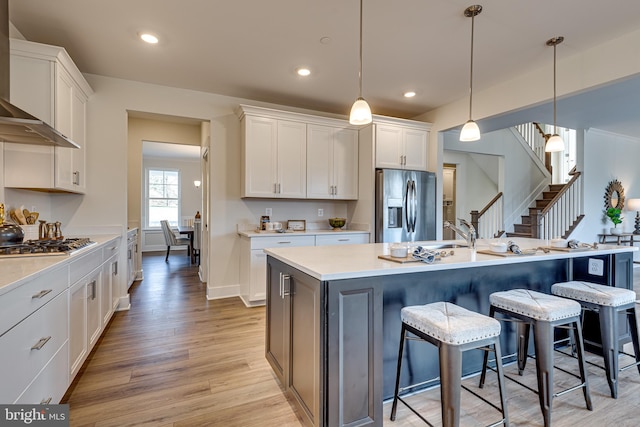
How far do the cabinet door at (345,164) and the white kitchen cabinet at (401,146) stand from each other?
1.30 feet

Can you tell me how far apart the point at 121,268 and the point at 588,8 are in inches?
198

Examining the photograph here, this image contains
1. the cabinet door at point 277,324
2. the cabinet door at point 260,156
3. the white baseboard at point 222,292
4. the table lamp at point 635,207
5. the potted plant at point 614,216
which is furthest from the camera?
the table lamp at point 635,207

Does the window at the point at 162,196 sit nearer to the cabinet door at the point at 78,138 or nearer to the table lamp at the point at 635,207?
the cabinet door at the point at 78,138

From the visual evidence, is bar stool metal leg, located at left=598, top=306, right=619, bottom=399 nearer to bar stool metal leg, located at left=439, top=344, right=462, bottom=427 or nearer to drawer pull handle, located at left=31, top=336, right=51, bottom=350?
bar stool metal leg, located at left=439, top=344, right=462, bottom=427

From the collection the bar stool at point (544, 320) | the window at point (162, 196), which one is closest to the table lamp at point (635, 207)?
the bar stool at point (544, 320)

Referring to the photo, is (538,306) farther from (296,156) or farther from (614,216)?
(614,216)

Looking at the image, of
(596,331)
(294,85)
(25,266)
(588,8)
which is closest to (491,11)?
(588,8)

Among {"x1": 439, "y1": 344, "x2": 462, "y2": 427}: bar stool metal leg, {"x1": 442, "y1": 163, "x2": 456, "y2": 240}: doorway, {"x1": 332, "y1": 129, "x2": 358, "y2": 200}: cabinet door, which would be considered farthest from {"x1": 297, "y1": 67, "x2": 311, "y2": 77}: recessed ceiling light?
{"x1": 442, "y1": 163, "x2": 456, "y2": 240}: doorway

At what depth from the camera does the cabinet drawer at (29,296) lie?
3.86 ft

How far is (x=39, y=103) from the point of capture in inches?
94.5

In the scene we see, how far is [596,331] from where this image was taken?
2529 millimetres

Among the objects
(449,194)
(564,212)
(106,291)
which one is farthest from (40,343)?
(449,194)

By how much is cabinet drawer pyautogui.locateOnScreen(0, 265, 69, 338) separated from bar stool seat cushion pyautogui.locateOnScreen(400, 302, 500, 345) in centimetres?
173

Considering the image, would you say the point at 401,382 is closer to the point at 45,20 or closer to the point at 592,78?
the point at 592,78
